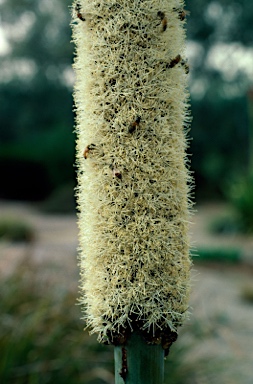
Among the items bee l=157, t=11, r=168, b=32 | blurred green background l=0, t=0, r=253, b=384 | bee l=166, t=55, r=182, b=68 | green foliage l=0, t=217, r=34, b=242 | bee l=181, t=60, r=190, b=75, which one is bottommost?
bee l=166, t=55, r=182, b=68

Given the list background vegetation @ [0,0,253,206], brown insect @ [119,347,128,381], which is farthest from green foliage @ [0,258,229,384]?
background vegetation @ [0,0,253,206]

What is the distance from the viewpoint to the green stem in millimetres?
1367

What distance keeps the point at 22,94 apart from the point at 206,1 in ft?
31.0

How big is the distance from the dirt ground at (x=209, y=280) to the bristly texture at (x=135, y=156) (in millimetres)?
262

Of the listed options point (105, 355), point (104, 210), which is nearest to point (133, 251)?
point (104, 210)

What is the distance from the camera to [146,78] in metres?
Result: 1.27

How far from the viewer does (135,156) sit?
1276 mm

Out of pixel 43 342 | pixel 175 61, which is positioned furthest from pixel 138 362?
pixel 43 342

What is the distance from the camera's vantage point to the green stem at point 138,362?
1367mm

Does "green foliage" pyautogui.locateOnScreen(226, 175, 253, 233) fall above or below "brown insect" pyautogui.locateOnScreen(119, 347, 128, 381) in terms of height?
above

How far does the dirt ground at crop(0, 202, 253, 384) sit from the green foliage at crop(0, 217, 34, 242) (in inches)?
20.5

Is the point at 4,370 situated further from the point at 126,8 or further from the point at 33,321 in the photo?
the point at 126,8

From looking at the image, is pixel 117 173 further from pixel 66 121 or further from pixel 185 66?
pixel 66 121

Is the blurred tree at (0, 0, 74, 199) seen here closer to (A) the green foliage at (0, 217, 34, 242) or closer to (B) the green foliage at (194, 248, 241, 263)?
(A) the green foliage at (0, 217, 34, 242)
